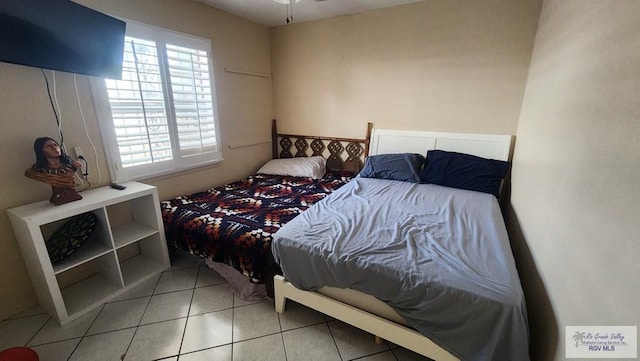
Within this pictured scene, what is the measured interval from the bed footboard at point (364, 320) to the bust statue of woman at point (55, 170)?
1.50 metres

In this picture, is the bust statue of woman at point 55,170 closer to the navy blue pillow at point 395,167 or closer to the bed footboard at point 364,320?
the bed footboard at point 364,320

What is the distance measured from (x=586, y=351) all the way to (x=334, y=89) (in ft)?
9.89

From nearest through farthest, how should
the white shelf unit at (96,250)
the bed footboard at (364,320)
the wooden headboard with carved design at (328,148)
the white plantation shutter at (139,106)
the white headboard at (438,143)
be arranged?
the bed footboard at (364,320) < the white shelf unit at (96,250) < the white plantation shutter at (139,106) < the white headboard at (438,143) < the wooden headboard with carved design at (328,148)

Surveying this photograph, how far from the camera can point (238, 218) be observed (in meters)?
2.04

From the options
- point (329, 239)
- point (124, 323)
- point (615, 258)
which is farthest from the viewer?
point (124, 323)

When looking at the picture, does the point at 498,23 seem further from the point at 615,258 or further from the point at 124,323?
the point at 124,323

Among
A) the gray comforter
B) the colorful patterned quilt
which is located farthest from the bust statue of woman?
the gray comforter

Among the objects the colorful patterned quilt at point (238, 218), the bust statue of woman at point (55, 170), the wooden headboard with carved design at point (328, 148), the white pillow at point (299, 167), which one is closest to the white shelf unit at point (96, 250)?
the bust statue of woman at point (55, 170)

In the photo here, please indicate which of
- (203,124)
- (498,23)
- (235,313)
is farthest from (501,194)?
(203,124)

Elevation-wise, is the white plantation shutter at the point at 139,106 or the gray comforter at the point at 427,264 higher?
the white plantation shutter at the point at 139,106

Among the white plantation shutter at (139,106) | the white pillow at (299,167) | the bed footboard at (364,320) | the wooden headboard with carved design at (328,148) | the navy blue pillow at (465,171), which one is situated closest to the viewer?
the bed footboard at (364,320)

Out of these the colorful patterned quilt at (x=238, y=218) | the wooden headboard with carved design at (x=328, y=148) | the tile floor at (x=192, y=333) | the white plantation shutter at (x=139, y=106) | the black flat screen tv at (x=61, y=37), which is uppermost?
the black flat screen tv at (x=61, y=37)

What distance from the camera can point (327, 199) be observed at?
84.8 inches

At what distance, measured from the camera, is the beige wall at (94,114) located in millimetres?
1606
